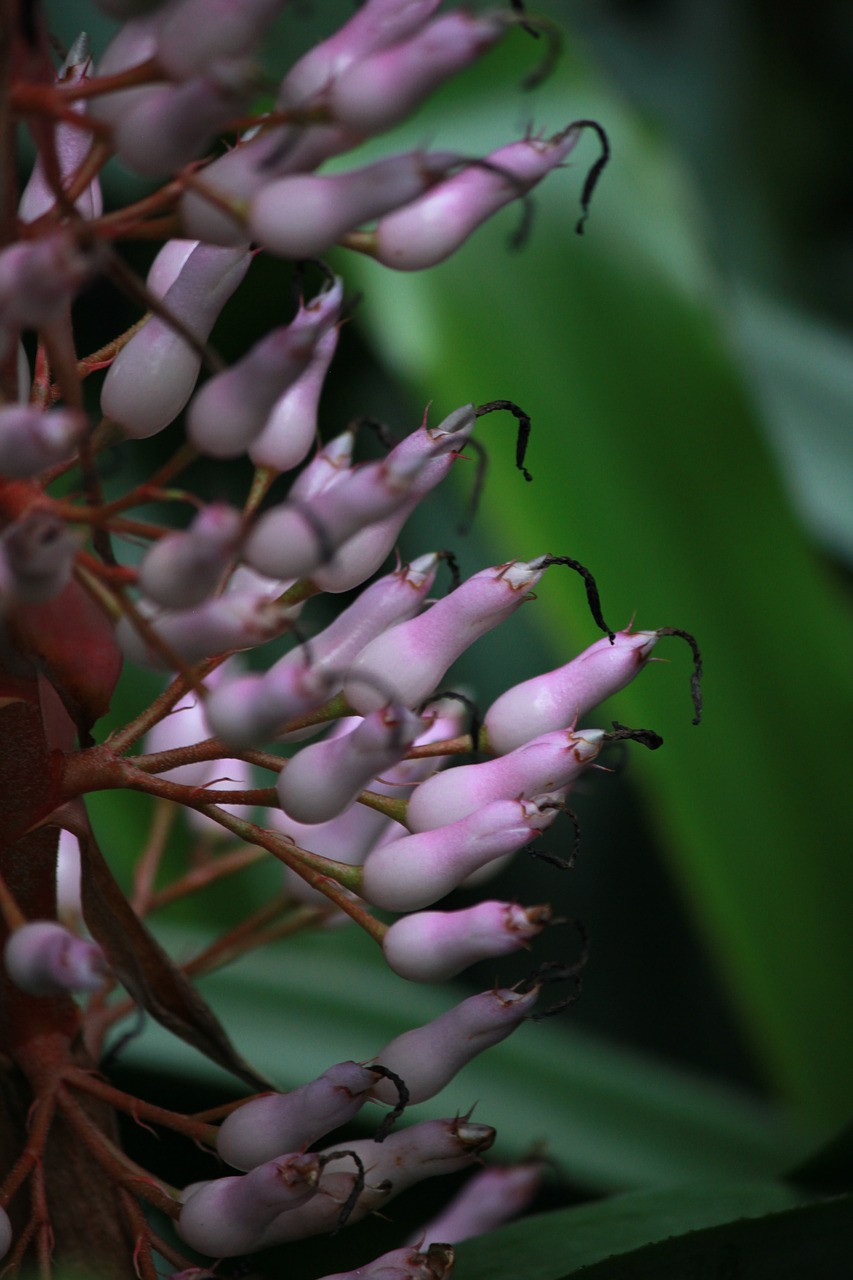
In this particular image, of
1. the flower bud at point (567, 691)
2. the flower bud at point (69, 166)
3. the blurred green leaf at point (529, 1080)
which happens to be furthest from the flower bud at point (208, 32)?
the blurred green leaf at point (529, 1080)

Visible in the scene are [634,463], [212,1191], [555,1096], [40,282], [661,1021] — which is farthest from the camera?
[661,1021]

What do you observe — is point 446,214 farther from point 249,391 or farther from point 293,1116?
point 293,1116

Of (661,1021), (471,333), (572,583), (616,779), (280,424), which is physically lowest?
(661,1021)

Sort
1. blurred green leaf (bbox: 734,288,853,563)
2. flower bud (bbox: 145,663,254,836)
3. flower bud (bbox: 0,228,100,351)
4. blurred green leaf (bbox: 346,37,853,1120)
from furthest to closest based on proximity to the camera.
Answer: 1. blurred green leaf (bbox: 734,288,853,563)
2. blurred green leaf (bbox: 346,37,853,1120)
3. flower bud (bbox: 145,663,254,836)
4. flower bud (bbox: 0,228,100,351)

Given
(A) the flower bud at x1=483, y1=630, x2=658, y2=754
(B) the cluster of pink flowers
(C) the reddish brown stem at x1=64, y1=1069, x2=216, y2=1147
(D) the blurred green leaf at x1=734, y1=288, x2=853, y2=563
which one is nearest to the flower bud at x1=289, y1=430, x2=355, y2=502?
(B) the cluster of pink flowers

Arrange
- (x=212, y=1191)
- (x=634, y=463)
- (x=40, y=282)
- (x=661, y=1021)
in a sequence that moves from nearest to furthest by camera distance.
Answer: (x=40, y=282) < (x=212, y=1191) < (x=634, y=463) < (x=661, y=1021)

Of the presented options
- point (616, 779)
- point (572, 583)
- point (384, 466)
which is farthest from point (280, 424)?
point (616, 779)

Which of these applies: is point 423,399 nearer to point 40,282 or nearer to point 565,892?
point 565,892

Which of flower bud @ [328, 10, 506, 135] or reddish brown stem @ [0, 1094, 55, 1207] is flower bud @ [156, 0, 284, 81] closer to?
flower bud @ [328, 10, 506, 135]
